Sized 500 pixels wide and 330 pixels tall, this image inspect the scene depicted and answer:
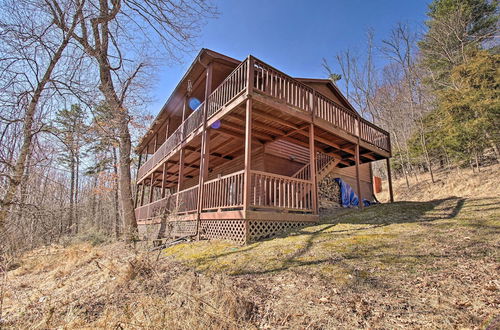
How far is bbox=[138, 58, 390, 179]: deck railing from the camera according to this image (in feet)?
25.3

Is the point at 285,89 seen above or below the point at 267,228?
above

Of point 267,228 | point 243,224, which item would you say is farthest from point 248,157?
point 267,228

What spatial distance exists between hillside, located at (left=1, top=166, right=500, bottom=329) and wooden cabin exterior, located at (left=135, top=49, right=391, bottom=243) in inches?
47.6

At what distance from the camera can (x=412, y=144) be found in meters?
18.4

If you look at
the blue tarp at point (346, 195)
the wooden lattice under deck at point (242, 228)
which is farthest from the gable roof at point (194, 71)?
the blue tarp at point (346, 195)

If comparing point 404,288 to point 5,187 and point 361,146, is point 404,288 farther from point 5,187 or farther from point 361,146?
point 361,146

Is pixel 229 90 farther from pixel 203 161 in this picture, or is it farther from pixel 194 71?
pixel 194 71

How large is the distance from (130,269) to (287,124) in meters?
6.76

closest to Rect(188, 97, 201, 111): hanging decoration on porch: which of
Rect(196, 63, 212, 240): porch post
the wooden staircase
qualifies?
Rect(196, 63, 212, 240): porch post

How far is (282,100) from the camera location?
7.83m

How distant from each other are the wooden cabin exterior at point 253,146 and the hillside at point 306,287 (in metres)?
1.21

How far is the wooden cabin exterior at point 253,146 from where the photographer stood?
7.00 meters

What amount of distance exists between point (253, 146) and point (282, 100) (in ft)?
13.1

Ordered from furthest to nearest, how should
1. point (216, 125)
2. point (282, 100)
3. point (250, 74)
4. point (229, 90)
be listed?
point (216, 125) < point (229, 90) < point (282, 100) < point (250, 74)
